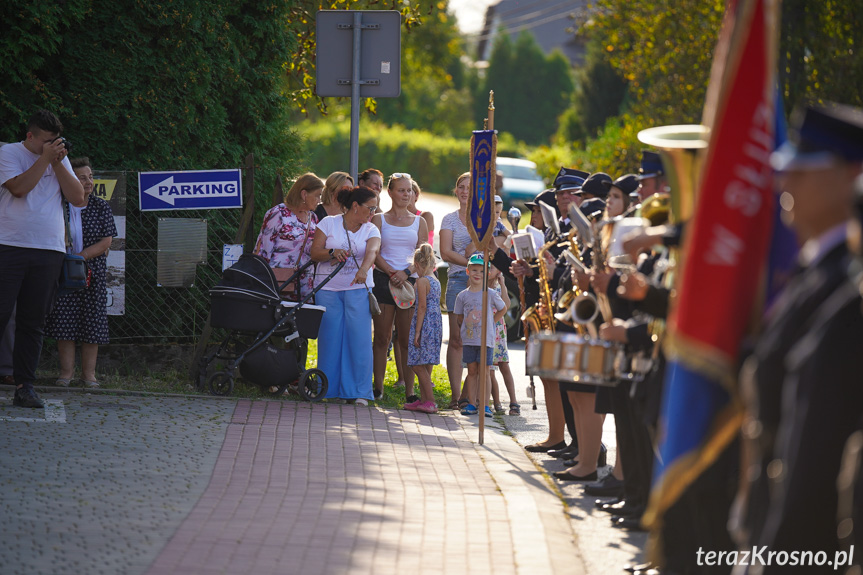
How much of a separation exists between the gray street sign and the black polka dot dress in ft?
8.90

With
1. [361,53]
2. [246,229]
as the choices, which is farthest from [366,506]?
[361,53]

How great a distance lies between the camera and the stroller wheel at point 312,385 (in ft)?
33.5

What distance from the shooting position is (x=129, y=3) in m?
10.9

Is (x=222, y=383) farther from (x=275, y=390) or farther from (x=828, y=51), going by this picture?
(x=828, y=51)

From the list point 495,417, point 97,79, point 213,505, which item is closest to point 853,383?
point 213,505

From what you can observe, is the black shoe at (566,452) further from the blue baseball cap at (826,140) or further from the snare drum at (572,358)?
the blue baseball cap at (826,140)

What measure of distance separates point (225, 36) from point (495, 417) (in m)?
4.60

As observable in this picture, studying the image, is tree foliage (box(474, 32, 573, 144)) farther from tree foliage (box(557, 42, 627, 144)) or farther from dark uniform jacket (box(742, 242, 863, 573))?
dark uniform jacket (box(742, 242, 863, 573))

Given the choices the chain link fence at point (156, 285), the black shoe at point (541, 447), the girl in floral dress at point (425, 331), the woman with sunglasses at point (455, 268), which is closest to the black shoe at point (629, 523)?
the black shoe at point (541, 447)

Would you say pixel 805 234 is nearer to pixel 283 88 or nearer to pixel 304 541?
pixel 304 541

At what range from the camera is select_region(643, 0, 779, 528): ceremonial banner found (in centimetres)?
313

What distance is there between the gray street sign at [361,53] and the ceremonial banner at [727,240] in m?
8.48

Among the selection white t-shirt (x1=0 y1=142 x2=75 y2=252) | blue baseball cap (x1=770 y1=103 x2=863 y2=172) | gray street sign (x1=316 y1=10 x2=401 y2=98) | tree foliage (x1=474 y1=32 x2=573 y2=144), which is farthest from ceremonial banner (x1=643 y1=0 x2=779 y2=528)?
tree foliage (x1=474 y1=32 x2=573 y2=144)

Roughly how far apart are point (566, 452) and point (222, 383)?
3264mm
